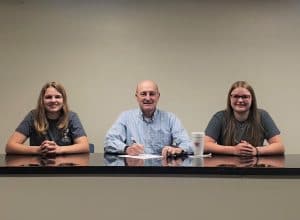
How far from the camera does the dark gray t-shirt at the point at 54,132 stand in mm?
2914

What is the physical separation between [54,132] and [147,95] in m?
0.74

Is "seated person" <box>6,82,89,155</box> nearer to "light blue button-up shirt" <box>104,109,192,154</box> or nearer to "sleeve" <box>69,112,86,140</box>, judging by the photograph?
"sleeve" <box>69,112,86,140</box>

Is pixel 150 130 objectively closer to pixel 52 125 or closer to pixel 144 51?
pixel 52 125

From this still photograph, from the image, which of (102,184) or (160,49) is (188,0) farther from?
(102,184)

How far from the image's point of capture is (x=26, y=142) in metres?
2.99

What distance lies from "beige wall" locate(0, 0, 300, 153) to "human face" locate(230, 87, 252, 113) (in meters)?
1.26

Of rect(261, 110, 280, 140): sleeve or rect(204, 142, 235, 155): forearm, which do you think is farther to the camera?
rect(261, 110, 280, 140): sleeve

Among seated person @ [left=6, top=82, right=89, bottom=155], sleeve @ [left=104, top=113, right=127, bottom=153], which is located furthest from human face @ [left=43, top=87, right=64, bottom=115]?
sleeve @ [left=104, top=113, right=127, bottom=153]

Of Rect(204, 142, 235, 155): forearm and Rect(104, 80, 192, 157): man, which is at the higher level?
Rect(104, 80, 192, 157): man

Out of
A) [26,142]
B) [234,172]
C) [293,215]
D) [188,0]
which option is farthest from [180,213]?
[188,0]

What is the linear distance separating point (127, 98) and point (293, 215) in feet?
8.46

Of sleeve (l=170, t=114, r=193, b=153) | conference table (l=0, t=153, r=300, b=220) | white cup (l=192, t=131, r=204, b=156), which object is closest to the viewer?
conference table (l=0, t=153, r=300, b=220)

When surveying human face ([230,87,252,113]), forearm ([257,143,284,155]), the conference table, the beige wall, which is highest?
the beige wall

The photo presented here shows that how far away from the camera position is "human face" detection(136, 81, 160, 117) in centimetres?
323
